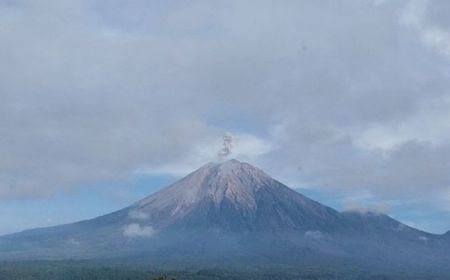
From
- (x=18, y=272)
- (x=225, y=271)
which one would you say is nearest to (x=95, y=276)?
(x=18, y=272)

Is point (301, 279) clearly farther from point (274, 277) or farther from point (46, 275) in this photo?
point (46, 275)

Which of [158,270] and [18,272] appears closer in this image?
[18,272]

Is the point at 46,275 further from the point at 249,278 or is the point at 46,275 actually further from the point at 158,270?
the point at 249,278

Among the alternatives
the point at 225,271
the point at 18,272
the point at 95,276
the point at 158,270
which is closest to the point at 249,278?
the point at 225,271

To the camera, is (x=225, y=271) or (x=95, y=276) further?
(x=225, y=271)

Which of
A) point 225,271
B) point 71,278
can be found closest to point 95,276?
point 71,278

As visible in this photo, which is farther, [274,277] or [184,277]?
[274,277]
